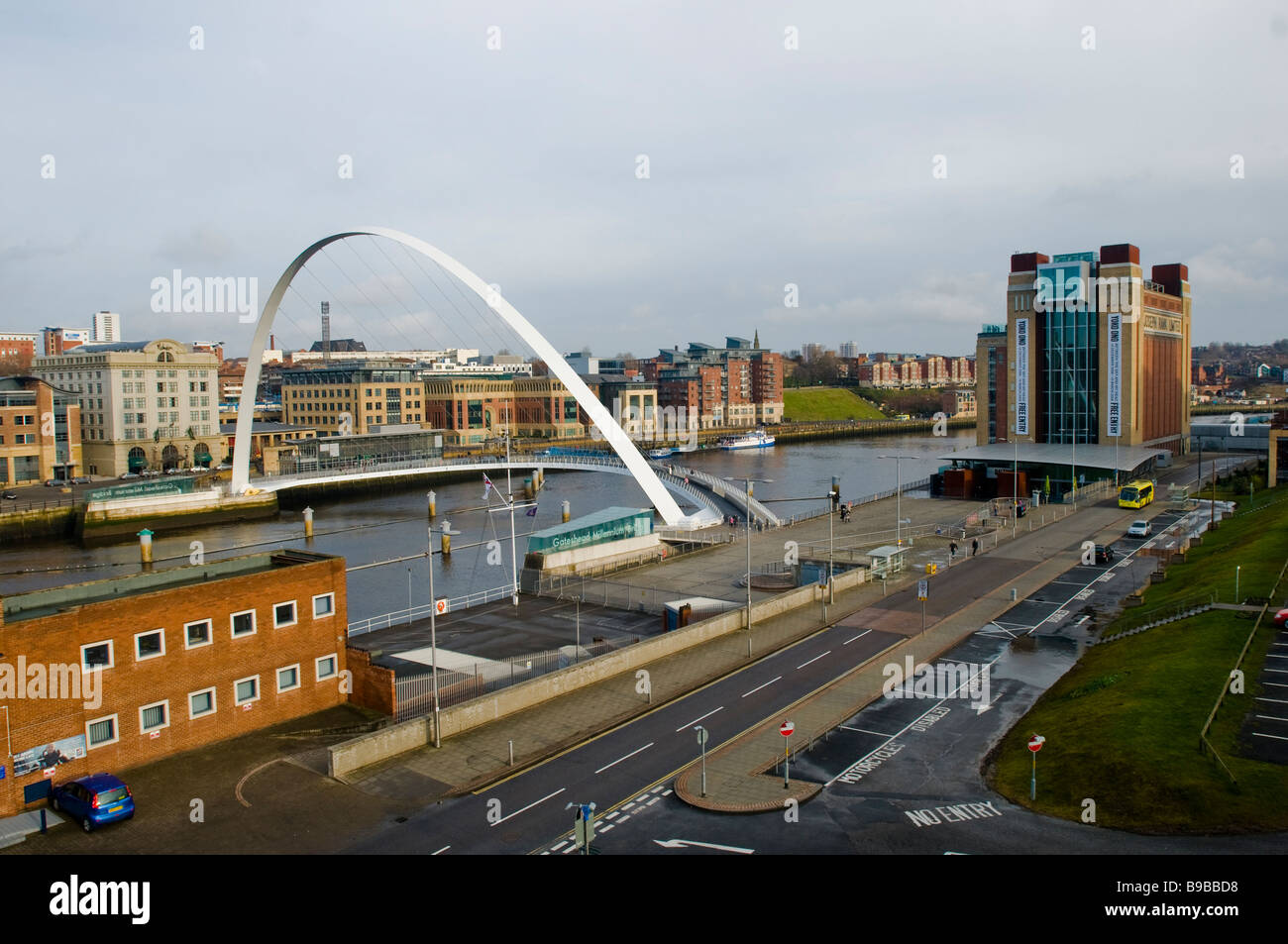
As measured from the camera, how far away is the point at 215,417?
284 ft

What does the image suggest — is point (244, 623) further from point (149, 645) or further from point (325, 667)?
point (325, 667)

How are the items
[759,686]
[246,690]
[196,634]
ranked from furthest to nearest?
[759,686] → [246,690] → [196,634]

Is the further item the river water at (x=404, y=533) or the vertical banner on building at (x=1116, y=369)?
the vertical banner on building at (x=1116, y=369)

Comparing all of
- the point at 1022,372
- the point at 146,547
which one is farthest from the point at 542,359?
the point at 1022,372

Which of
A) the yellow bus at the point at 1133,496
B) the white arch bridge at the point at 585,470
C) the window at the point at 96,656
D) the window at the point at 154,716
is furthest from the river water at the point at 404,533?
the window at the point at 96,656

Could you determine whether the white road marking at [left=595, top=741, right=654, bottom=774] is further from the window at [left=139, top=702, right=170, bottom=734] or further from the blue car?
the window at [left=139, top=702, right=170, bottom=734]

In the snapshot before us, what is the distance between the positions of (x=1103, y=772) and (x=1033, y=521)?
3296 cm

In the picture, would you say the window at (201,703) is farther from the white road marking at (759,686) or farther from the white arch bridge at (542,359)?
the white arch bridge at (542,359)

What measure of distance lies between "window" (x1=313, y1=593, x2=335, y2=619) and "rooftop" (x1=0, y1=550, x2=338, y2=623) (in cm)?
84

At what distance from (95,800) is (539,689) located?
348 inches

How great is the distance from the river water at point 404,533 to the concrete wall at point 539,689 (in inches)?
568

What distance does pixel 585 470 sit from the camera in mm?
73250

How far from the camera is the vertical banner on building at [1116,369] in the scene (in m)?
63.0
